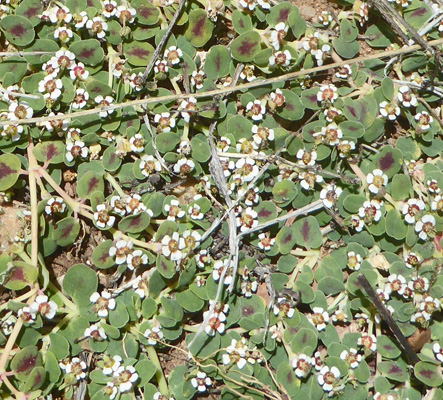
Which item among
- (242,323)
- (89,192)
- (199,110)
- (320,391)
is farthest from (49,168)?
(320,391)

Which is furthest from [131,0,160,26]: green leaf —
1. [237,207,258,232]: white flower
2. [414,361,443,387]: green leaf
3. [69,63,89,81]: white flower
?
[414,361,443,387]: green leaf

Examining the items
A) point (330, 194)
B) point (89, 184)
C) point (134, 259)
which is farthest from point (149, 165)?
point (330, 194)

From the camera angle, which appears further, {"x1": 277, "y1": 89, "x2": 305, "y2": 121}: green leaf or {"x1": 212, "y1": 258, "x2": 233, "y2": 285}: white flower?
{"x1": 277, "y1": 89, "x2": 305, "y2": 121}: green leaf

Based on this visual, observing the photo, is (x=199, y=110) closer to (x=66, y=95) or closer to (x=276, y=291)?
(x=66, y=95)

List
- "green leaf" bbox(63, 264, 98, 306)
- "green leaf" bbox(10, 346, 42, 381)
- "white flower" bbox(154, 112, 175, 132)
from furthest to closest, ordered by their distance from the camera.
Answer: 1. "white flower" bbox(154, 112, 175, 132)
2. "green leaf" bbox(63, 264, 98, 306)
3. "green leaf" bbox(10, 346, 42, 381)

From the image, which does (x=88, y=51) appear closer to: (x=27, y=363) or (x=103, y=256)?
(x=103, y=256)

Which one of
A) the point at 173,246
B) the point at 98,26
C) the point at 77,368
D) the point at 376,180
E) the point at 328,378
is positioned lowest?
the point at 77,368

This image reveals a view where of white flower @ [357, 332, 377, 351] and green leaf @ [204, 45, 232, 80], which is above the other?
green leaf @ [204, 45, 232, 80]

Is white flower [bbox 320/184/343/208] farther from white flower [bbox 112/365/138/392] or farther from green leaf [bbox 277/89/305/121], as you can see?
white flower [bbox 112/365/138/392]
